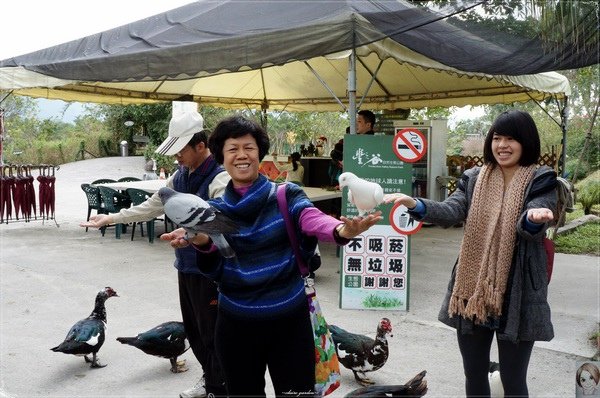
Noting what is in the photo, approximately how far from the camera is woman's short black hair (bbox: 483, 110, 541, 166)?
2525 millimetres

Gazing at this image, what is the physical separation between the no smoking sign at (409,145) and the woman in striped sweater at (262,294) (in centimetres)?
349

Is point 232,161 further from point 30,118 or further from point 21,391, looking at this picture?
point 30,118

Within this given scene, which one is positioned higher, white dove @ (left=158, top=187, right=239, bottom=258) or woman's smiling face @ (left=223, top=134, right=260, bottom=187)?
woman's smiling face @ (left=223, top=134, right=260, bottom=187)

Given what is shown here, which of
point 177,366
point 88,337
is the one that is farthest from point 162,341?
point 88,337

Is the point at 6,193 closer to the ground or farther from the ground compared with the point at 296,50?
closer to the ground

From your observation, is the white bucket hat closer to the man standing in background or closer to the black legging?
the black legging

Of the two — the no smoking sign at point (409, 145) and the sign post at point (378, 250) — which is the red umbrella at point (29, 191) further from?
the no smoking sign at point (409, 145)

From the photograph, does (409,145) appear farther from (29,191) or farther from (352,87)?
(29,191)

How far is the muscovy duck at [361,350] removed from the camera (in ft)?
12.6

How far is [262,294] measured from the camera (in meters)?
2.18

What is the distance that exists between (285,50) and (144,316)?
10.1ft

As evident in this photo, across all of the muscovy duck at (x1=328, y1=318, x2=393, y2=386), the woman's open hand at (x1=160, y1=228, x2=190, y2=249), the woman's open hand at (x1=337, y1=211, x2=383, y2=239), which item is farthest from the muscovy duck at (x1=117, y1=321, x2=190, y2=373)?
the woman's open hand at (x1=337, y1=211, x2=383, y2=239)

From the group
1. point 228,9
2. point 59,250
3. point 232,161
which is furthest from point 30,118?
point 232,161

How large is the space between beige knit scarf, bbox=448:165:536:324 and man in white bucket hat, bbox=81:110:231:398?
49.7 inches
